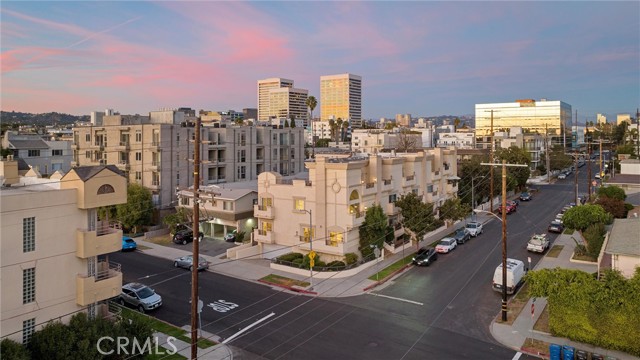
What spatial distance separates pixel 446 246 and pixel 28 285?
3544 centimetres

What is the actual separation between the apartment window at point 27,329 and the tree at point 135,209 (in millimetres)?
36244

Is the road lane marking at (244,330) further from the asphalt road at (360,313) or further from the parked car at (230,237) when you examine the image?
the parked car at (230,237)

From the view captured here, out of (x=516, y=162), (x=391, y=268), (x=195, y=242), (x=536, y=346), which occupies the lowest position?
(x=536, y=346)

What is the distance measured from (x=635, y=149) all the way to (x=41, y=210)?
141 metres

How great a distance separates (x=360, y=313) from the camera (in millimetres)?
29547

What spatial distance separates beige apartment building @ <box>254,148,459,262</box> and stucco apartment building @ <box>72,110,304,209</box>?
42.7 feet

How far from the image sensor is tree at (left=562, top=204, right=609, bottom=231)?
39.7m

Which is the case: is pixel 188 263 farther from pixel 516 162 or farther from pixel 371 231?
pixel 516 162

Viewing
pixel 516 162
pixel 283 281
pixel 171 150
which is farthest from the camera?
pixel 516 162

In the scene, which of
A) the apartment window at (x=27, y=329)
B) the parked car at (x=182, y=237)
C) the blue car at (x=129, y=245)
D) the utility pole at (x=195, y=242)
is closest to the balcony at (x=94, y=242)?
the apartment window at (x=27, y=329)

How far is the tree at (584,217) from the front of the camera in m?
39.7

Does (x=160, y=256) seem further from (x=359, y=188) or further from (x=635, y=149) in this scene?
(x=635, y=149)

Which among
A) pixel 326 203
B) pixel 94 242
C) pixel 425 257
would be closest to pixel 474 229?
pixel 425 257

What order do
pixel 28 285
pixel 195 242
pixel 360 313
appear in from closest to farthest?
pixel 195 242 < pixel 28 285 < pixel 360 313
